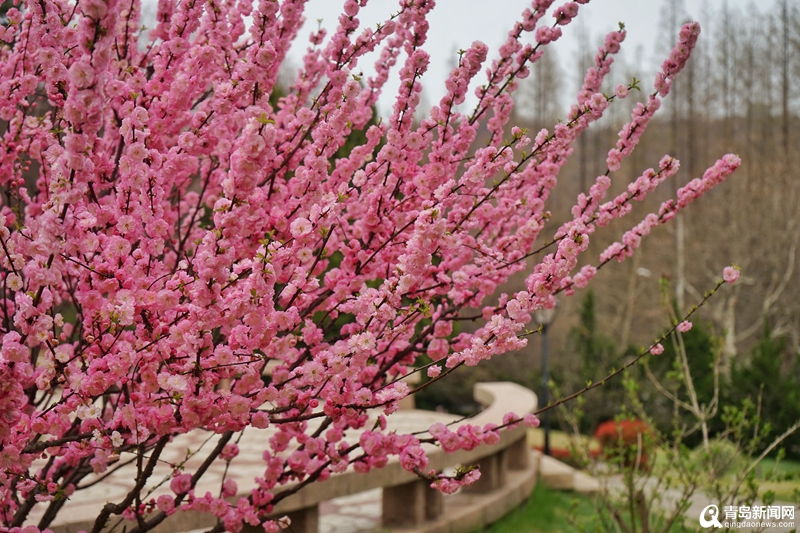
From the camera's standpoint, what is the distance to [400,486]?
6016mm

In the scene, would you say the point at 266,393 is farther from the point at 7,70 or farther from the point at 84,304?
the point at 7,70

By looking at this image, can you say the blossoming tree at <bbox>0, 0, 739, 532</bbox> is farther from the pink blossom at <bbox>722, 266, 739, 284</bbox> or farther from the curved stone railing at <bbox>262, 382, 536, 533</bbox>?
the curved stone railing at <bbox>262, 382, 536, 533</bbox>

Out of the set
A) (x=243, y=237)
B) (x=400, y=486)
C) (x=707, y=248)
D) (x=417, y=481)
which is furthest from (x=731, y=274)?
(x=707, y=248)

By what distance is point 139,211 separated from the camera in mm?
2023

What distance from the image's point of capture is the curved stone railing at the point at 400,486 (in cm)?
433

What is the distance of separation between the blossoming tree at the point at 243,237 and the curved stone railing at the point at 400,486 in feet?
4.55

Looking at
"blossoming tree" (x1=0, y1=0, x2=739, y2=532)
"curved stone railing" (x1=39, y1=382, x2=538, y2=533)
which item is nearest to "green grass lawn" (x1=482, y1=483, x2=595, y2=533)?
"curved stone railing" (x1=39, y1=382, x2=538, y2=533)

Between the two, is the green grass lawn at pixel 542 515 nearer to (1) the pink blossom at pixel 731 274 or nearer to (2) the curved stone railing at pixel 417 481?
(2) the curved stone railing at pixel 417 481

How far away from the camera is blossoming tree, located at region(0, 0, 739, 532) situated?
181 cm

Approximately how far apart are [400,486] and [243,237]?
443cm

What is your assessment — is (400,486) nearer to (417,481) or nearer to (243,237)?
(417,481)

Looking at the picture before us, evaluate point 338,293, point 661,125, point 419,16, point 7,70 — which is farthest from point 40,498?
point 661,125

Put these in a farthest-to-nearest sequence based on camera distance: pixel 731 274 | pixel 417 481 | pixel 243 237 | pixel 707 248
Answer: pixel 707 248 → pixel 417 481 → pixel 731 274 → pixel 243 237

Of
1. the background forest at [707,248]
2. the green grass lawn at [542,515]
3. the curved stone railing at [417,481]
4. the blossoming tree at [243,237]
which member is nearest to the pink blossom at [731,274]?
the blossoming tree at [243,237]
